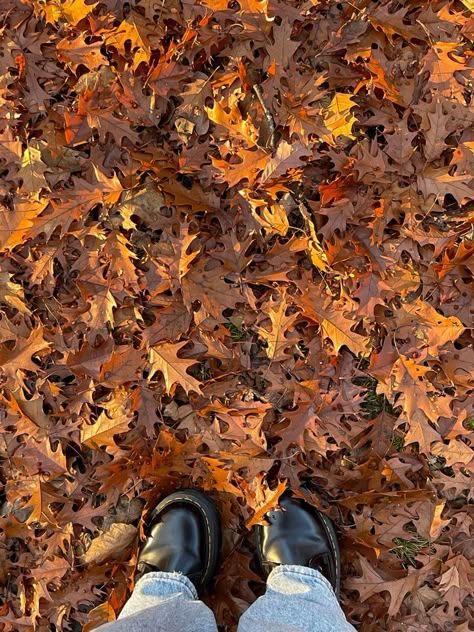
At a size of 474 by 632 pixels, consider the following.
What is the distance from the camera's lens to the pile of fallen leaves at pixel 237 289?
2199 millimetres

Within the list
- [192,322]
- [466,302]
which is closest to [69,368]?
[192,322]

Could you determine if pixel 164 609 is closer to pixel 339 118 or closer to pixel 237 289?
pixel 237 289

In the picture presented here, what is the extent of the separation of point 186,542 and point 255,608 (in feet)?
1.32

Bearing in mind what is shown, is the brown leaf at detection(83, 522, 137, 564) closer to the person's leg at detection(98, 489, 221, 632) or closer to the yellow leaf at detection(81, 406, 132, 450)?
the person's leg at detection(98, 489, 221, 632)

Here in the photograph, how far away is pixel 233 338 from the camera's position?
2299 mm

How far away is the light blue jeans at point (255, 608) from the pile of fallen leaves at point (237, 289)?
20cm

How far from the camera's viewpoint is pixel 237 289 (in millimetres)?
2264

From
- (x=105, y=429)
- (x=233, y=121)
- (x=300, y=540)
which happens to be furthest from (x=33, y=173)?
(x=300, y=540)

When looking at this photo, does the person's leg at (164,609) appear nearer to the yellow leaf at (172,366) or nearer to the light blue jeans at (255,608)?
the light blue jeans at (255,608)

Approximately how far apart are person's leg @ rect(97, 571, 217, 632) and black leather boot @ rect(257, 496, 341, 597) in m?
0.31

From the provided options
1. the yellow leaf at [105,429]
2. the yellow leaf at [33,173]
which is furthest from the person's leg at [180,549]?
the yellow leaf at [33,173]

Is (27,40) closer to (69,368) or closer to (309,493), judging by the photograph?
(69,368)

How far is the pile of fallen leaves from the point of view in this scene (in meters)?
2.20

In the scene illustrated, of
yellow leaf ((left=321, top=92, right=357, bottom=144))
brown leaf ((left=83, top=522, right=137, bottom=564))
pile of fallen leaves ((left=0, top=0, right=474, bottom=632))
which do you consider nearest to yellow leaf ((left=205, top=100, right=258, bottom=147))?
pile of fallen leaves ((left=0, top=0, right=474, bottom=632))
